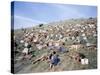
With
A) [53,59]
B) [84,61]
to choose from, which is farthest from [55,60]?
[84,61]

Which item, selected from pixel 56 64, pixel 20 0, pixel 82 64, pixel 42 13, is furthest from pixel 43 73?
pixel 20 0

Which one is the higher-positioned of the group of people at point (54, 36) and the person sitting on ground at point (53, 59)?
the group of people at point (54, 36)

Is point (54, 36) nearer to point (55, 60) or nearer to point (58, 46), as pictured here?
point (58, 46)

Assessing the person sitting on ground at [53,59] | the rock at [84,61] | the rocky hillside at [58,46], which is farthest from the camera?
the rock at [84,61]

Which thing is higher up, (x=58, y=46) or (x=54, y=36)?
(x=54, y=36)

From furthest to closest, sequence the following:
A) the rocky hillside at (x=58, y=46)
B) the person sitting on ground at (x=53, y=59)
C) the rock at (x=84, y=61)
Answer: the rock at (x=84, y=61) → the person sitting on ground at (x=53, y=59) → the rocky hillside at (x=58, y=46)

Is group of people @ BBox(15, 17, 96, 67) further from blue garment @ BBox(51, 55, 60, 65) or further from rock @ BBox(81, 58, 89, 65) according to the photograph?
rock @ BBox(81, 58, 89, 65)

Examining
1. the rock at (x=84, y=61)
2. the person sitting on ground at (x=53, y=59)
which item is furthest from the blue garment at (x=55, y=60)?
the rock at (x=84, y=61)

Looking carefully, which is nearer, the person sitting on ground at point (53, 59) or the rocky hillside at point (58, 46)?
the rocky hillside at point (58, 46)

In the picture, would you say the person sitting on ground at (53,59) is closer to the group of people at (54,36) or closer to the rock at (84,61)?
the group of people at (54,36)

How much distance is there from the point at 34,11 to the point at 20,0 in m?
0.19

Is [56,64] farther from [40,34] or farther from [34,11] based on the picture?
[34,11]

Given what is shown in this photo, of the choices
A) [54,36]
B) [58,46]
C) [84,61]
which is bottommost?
[84,61]

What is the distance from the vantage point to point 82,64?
2.43 metres
